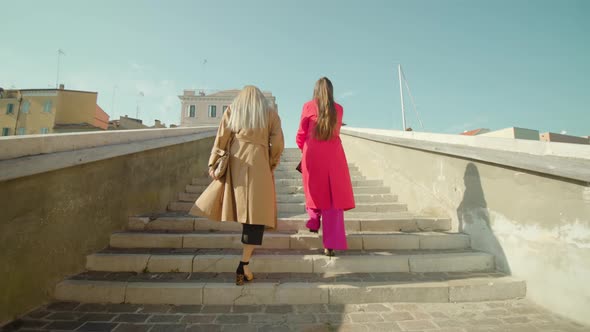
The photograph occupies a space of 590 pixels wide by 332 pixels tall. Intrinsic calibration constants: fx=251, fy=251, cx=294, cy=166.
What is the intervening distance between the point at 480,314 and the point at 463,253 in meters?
0.90

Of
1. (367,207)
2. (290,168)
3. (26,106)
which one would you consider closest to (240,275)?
(367,207)

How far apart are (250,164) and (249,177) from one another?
5.4 inches

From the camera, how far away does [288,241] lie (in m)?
3.29

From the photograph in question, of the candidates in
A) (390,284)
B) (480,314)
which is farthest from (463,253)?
(390,284)

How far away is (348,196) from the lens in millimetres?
3020

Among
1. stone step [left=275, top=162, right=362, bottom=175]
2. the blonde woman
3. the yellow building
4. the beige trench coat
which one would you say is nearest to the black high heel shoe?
the blonde woman

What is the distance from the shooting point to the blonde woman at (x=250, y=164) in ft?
8.49

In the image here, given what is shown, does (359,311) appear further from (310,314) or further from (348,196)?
(348,196)

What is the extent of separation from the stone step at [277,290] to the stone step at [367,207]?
1.72 metres

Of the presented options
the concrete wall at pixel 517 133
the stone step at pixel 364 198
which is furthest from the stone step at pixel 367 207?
the concrete wall at pixel 517 133

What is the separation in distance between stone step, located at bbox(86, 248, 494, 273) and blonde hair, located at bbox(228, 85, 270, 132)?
1529 millimetres

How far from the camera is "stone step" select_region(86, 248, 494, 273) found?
2.88 metres

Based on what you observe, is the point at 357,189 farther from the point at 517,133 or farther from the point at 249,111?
the point at 517,133

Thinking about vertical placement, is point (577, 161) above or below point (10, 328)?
above
